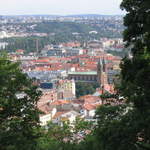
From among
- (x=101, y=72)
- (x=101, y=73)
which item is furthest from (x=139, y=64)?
(x=101, y=73)

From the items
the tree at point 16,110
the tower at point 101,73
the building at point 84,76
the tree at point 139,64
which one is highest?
the tree at point 139,64

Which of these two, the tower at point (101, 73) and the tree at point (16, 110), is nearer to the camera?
the tree at point (16, 110)

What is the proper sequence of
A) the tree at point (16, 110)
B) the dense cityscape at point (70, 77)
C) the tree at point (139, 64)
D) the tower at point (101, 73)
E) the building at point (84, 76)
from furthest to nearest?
the building at point (84, 76), the tower at point (101, 73), the dense cityscape at point (70, 77), the tree at point (16, 110), the tree at point (139, 64)

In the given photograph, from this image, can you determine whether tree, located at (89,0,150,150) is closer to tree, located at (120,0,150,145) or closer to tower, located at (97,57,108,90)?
tree, located at (120,0,150,145)

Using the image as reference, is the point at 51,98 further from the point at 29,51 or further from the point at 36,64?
the point at 29,51

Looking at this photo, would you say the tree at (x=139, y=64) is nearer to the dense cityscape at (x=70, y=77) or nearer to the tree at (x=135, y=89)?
the tree at (x=135, y=89)

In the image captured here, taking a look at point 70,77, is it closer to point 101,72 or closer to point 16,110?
point 101,72

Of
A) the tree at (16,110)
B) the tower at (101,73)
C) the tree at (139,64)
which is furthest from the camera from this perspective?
the tower at (101,73)

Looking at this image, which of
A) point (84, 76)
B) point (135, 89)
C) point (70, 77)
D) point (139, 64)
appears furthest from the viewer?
point (70, 77)

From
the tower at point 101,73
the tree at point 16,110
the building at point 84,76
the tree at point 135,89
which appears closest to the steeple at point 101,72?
the tower at point 101,73
